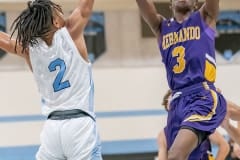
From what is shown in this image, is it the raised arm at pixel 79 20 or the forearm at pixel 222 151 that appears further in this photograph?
the forearm at pixel 222 151

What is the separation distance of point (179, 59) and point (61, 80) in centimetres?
82

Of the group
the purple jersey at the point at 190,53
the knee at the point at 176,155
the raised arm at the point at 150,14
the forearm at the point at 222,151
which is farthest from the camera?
the forearm at the point at 222,151

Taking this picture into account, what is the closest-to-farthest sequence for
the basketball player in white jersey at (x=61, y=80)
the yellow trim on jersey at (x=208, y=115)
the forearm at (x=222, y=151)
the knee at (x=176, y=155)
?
the basketball player in white jersey at (x=61, y=80) → the knee at (x=176, y=155) → the yellow trim on jersey at (x=208, y=115) → the forearm at (x=222, y=151)

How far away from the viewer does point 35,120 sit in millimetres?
8328

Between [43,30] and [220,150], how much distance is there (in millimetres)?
2277

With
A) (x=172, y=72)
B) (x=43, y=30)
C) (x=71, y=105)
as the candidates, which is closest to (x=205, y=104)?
(x=172, y=72)

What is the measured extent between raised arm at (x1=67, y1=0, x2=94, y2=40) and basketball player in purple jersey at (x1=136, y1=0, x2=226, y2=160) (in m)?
0.64

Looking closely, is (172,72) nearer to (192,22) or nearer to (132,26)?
(192,22)

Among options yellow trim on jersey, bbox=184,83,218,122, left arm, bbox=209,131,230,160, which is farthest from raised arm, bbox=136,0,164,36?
left arm, bbox=209,131,230,160

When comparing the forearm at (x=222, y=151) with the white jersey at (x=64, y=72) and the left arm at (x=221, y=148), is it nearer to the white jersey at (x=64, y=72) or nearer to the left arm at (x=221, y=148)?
the left arm at (x=221, y=148)

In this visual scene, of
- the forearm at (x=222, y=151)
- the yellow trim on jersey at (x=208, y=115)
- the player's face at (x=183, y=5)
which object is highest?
the player's face at (x=183, y=5)

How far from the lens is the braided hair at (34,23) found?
10.3 feet

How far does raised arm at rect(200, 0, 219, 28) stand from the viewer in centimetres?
346

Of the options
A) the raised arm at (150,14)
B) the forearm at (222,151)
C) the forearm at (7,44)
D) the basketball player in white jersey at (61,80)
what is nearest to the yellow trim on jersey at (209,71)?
the raised arm at (150,14)
